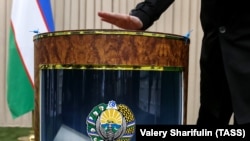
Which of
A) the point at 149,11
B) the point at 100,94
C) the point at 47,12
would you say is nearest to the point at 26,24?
the point at 47,12

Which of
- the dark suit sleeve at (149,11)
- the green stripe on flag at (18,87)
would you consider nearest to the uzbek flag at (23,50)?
the green stripe on flag at (18,87)

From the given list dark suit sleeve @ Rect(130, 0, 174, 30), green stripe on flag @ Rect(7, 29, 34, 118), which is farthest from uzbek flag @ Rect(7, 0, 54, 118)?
dark suit sleeve @ Rect(130, 0, 174, 30)

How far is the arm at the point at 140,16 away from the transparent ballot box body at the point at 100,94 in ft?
0.54

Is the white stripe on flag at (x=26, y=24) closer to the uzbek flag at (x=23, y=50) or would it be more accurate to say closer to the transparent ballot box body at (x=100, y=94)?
the uzbek flag at (x=23, y=50)

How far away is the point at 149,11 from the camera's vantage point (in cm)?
88

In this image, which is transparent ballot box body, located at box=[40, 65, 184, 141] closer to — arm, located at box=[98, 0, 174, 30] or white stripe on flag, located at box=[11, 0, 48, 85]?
arm, located at box=[98, 0, 174, 30]

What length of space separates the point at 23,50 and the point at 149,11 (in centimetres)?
118

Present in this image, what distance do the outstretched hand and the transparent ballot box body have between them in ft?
0.54

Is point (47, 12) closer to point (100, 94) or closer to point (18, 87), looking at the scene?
point (18, 87)

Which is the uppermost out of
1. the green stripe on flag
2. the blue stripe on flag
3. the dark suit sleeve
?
the blue stripe on flag

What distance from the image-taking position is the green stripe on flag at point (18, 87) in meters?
1.87

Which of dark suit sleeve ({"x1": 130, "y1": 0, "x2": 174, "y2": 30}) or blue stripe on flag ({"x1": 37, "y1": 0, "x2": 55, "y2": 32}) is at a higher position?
blue stripe on flag ({"x1": 37, "y1": 0, "x2": 55, "y2": 32})

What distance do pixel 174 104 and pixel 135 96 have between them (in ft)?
0.36

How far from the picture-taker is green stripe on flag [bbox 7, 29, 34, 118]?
1865mm
